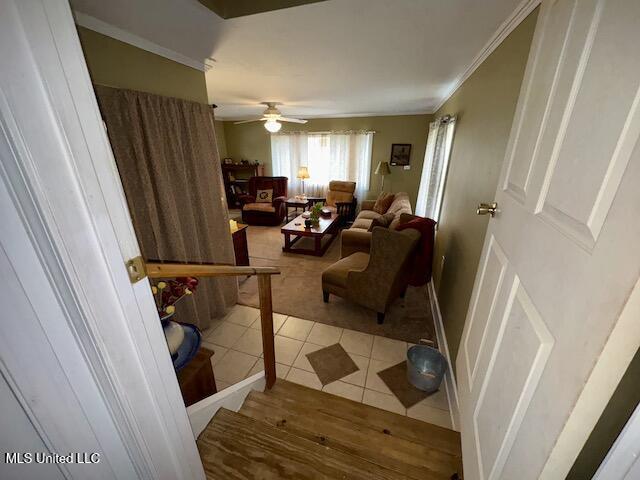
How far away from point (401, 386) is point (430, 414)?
0.24m

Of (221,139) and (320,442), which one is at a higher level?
(221,139)

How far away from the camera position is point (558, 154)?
0.61 meters

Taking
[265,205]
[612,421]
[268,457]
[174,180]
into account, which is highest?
[174,180]

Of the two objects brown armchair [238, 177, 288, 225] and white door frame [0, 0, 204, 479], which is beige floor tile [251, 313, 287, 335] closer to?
white door frame [0, 0, 204, 479]

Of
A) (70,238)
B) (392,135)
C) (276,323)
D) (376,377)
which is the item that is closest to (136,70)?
(70,238)

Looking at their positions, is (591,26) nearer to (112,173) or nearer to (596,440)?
(596,440)

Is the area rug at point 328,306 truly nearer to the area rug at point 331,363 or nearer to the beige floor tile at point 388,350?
the beige floor tile at point 388,350

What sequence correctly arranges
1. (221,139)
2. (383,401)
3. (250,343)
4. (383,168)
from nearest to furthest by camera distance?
(383,401)
(250,343)
(383,168)
(221,139)

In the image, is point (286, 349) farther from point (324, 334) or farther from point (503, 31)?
point (503, 31)

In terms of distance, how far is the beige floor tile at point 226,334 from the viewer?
2.20 m

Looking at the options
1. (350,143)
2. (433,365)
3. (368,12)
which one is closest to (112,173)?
(368,12)

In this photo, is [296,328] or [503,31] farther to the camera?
[296,328]

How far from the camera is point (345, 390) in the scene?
1.78 metres

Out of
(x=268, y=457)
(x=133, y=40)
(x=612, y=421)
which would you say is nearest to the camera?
(x=612, y=421)
